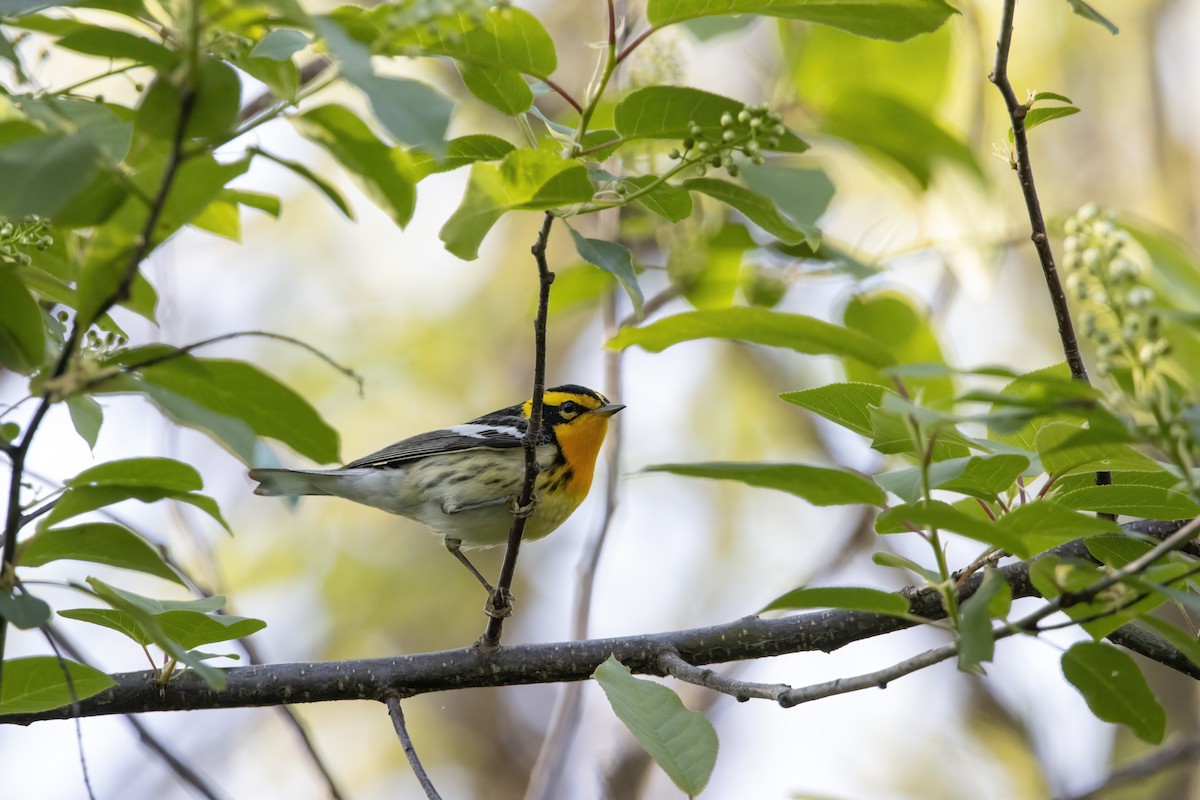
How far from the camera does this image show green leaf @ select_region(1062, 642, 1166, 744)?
199cm

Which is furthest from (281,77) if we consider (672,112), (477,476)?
(477,476)

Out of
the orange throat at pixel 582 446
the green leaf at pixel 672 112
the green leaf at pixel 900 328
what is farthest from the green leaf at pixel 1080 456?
the orange throat at pixel 582 446

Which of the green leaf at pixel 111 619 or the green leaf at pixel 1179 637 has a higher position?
the green leaf at pixel 111 619

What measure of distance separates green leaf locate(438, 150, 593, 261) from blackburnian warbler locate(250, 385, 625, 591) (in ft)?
11.1

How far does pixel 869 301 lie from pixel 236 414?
2.44 meters

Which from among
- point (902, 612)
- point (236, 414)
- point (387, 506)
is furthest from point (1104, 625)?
point (387, 506)

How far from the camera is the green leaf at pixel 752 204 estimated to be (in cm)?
218

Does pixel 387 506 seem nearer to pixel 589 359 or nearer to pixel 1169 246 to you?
pixel 1169 246

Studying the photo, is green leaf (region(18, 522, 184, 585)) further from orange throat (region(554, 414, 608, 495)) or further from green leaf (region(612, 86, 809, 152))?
orange throat (region(554, 414, 608, 495))

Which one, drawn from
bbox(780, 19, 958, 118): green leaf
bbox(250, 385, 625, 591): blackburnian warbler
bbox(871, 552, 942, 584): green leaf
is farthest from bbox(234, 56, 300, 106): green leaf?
bbox(250, 385, 625, 591): blackburnian warbler

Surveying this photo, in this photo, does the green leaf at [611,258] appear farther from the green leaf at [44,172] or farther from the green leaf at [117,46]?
the green leaf at [44,172]

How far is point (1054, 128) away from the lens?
32.4ft

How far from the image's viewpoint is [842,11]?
202cm

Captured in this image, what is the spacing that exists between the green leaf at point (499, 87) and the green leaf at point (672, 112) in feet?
0.78
